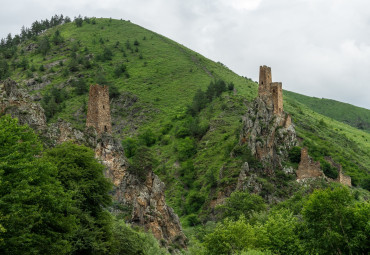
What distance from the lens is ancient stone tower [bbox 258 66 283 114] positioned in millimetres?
88938

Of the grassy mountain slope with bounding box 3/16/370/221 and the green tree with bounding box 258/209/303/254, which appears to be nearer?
the green tree with bounding box 258/209/303/254

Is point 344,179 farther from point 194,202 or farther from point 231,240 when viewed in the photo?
point 231,240

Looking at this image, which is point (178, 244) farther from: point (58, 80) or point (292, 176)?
point (58, 80)

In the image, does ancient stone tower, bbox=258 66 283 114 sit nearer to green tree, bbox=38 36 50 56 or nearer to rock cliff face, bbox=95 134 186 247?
rock cliff face, bbox=95 134 186 247

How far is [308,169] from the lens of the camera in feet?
261

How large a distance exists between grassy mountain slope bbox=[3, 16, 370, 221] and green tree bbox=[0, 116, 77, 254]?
52116 millimetres

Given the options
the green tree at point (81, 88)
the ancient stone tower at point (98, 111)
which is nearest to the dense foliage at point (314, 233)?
the ancient stone tower at point (98, 111)

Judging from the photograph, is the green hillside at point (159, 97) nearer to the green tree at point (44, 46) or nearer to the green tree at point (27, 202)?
the green tree at point (44, 46)

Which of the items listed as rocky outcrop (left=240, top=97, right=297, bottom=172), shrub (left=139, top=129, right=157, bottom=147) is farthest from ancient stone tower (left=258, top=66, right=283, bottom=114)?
shrub (left=139, top=129, right=157, bottom=147)

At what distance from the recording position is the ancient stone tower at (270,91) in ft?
292

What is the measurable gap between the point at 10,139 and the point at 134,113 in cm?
9596

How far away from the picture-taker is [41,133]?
→ 49.2 meters

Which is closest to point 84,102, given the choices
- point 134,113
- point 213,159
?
point 134,113

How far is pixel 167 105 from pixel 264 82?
133ft
